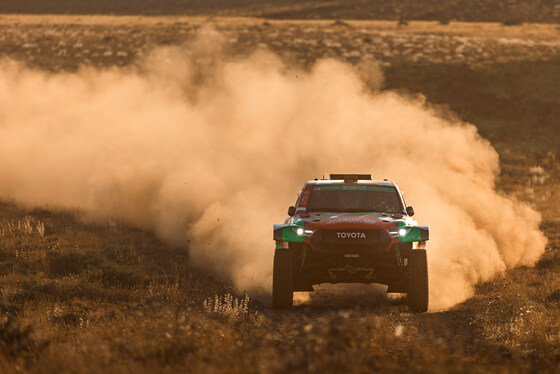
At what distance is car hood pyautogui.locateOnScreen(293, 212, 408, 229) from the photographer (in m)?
12.8

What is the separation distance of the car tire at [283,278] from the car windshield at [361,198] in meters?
1.60

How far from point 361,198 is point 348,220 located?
1.84 metres

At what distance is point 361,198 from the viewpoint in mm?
14711

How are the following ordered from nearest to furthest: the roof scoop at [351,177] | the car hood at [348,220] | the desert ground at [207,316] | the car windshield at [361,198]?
the desert ground at [207,316], the car hood at [348,220], the car windshield at [361,198], the roof scoop at [351,177]

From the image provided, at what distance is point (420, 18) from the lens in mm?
87750

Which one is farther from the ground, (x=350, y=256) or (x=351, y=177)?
(x=351, y=177)

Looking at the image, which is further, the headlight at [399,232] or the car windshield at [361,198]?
the car windshield at [361,198]

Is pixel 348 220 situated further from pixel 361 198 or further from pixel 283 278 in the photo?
pixel 361 198

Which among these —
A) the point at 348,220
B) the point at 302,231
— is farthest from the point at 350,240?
the point at 302,231

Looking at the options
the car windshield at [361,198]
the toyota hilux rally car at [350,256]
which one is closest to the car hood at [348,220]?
the toyota hilux rally car at [350,256]

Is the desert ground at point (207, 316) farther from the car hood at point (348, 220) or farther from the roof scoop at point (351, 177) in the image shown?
the roof scoop at point (351, 177)

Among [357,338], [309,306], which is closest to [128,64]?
[309,306]

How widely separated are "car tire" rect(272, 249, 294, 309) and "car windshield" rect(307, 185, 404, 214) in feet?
5.25

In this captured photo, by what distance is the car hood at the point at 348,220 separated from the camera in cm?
1280
